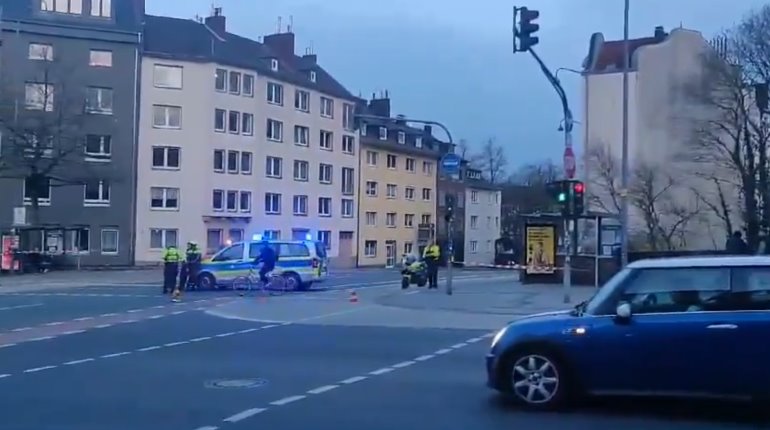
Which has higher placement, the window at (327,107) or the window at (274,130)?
the window at (327,107)

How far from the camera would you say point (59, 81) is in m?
66.4

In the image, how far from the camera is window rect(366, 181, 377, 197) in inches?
3669

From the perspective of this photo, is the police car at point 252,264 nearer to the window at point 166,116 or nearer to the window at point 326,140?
the window at point 166,116

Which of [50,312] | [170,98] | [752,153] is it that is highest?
[170,98]

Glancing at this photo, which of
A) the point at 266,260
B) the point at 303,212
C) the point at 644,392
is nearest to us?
the point at 644,392

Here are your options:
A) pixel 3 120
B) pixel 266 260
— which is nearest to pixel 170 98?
pixel 3 120

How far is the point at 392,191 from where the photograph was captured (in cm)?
9675

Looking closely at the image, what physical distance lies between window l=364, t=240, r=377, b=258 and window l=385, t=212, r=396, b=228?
9.71 ft

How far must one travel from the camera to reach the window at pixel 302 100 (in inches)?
3265

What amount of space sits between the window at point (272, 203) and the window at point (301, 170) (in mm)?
2627

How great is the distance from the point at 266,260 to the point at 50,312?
34.7 ft

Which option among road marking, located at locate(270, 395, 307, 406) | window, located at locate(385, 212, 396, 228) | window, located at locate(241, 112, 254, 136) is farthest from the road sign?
window, located at locate(385, 212, 396, 228)

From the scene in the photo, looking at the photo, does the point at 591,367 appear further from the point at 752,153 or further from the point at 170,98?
the point at 170,98

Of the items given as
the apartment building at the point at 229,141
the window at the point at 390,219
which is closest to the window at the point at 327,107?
the apartment building at the point at 229,141
